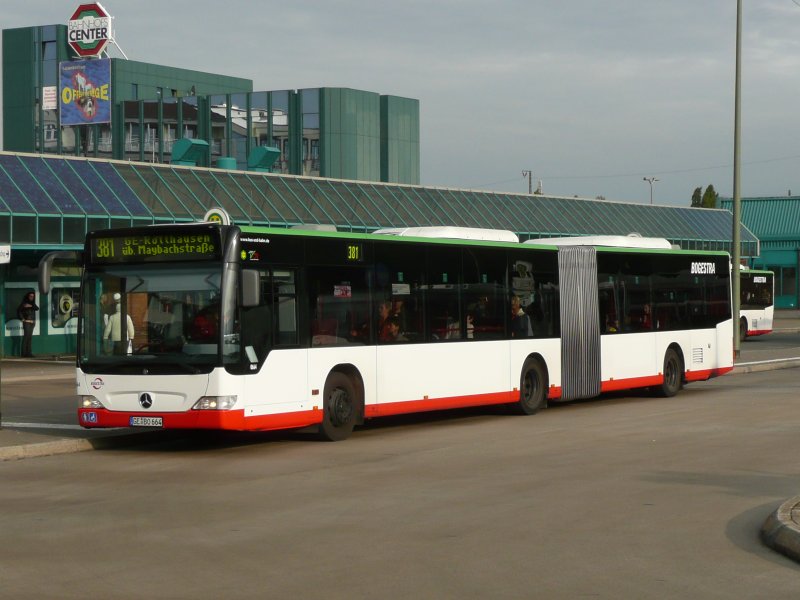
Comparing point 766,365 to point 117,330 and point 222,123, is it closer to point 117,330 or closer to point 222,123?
point 117,330

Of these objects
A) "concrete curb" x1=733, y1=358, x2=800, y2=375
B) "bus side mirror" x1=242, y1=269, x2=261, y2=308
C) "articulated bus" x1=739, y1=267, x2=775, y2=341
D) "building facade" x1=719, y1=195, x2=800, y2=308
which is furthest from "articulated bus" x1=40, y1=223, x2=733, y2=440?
"building facade" x1=719, y1=195, x2=800, y2=308

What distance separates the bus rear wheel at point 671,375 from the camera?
24.4m

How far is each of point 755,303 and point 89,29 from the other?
1373 inches

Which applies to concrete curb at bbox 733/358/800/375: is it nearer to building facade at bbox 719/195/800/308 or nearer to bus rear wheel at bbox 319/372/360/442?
bus rear wheel at bbox 319/372/360/442

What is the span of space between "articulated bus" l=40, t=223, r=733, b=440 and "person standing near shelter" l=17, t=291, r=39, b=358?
19394mm

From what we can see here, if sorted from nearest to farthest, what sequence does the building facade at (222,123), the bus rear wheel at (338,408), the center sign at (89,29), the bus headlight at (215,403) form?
the bus headlight at (215,403)
the bus rear wheel at (338,408)
the center sign at (89,29)
the building facade at (222,123)

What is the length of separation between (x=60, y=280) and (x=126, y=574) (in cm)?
3121

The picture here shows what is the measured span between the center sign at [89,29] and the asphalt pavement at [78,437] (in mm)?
29836

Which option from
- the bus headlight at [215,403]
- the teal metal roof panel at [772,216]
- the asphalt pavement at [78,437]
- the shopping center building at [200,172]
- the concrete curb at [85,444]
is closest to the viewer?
the asphalt pavement at [78,437]

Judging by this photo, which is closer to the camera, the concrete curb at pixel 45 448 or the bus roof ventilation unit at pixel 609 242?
the concrete curb at pixel 45 448

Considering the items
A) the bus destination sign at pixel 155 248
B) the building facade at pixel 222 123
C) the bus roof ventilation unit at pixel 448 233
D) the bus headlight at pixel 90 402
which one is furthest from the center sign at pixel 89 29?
the bus headlight at pixel 90 402

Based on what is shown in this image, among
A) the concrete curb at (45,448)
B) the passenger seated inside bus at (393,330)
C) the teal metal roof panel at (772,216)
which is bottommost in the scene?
the concrete curb at (45,448)

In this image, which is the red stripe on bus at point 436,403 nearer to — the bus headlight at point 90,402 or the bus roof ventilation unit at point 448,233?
the bus roof ventilation unit at point 448,233

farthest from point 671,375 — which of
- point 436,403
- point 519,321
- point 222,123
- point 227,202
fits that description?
point 222,123
